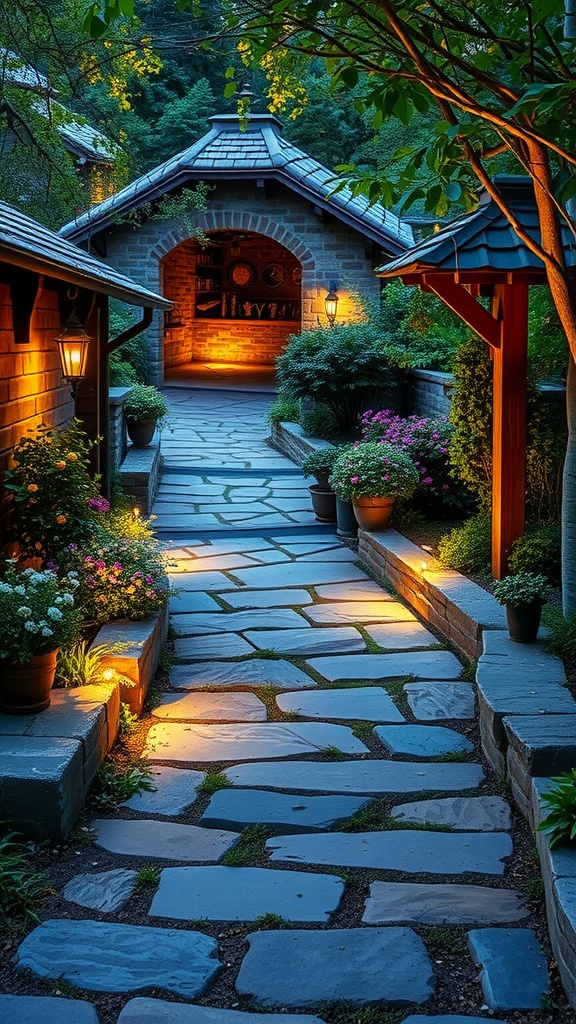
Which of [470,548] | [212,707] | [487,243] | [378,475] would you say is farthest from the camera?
[378,475]

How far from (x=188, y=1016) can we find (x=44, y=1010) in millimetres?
375

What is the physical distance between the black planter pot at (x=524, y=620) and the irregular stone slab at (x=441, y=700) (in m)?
0.42

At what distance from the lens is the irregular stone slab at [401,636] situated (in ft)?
21.5

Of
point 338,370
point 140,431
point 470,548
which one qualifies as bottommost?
point 470,548

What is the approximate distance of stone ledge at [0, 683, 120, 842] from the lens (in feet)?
12.3

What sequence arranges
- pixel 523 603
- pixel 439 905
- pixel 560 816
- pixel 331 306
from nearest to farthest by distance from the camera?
pixel 560 816 < pixel 439 905 < pixel 523 603 < pixel 331 306

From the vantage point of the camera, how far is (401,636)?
6766 mm

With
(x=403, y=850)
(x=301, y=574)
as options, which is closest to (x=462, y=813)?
(x=403, y=850)

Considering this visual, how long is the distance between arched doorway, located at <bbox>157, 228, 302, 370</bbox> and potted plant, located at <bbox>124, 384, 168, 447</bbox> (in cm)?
1123

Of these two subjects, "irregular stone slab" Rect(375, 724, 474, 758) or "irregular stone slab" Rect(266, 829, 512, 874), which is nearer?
"irregular stone slab" Rect(266, 829, 512, 874)

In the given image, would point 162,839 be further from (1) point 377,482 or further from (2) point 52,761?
(1) point 377,482

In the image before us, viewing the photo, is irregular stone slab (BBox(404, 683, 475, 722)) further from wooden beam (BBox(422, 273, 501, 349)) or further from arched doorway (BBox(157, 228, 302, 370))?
arched doorway (BBox(157, 228, 302, 370))

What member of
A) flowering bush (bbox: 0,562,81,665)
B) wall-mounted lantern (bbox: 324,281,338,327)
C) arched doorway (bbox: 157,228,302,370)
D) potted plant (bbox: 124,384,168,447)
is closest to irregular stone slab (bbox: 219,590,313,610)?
flowering bush (bbox: 0,562,81,665)

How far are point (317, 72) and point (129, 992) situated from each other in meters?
30.4
